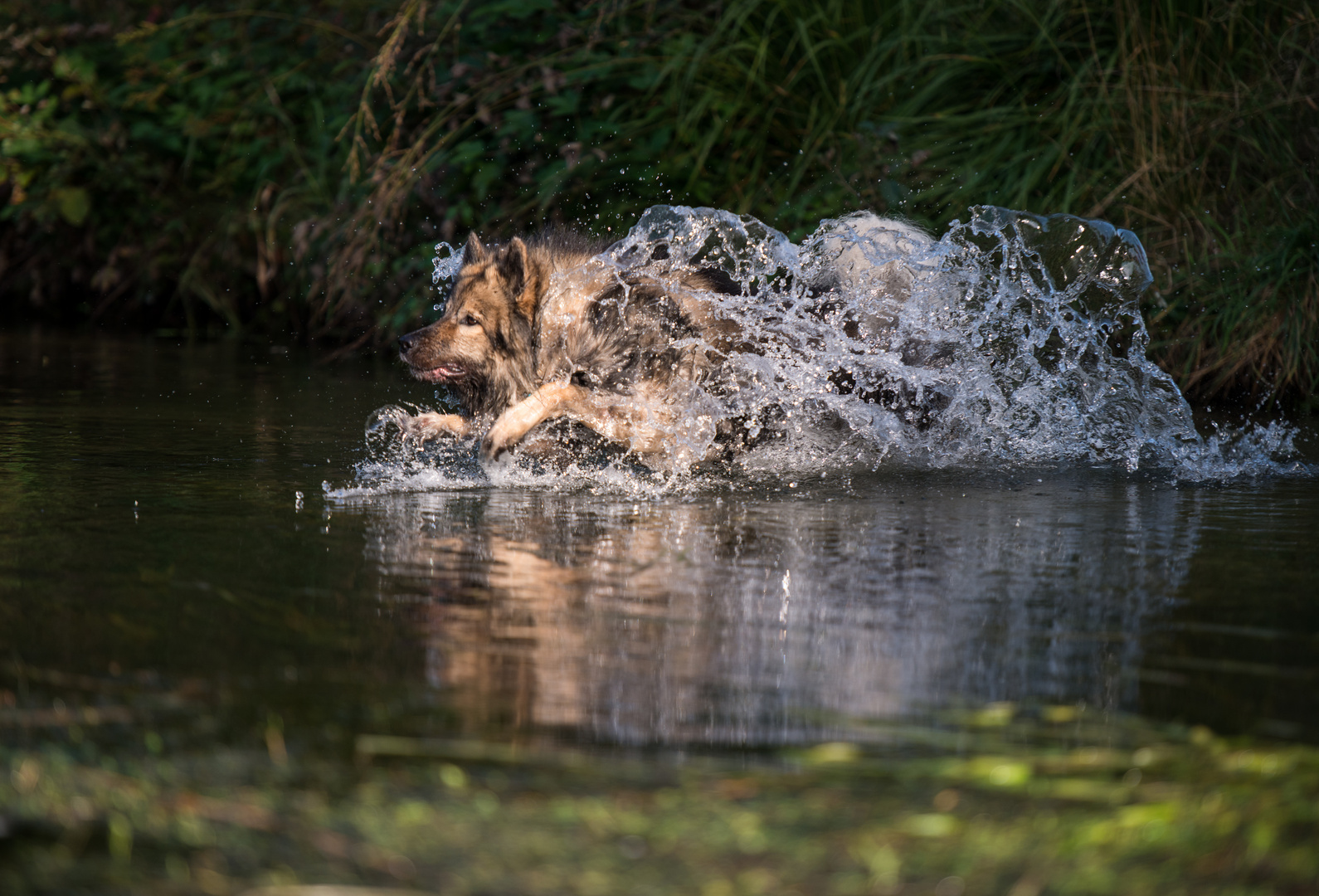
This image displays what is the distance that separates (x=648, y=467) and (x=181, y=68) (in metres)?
6.79

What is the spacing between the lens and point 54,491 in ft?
13.3

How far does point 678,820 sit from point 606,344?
3.42m

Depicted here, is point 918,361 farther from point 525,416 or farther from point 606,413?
point 525,416

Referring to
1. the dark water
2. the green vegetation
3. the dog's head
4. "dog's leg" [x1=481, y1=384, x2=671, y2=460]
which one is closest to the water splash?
"dog's leg" [x1=481, y1=384, x2=671, y2=460]

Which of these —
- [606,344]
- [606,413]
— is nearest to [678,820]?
[606,413]

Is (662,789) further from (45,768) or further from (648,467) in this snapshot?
(648,467)

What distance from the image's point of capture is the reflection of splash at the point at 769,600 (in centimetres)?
229

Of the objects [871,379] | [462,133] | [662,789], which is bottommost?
[662,789]

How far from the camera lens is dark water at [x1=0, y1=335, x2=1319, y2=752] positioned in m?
2.21

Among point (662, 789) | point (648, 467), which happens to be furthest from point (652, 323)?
point (662, 789)

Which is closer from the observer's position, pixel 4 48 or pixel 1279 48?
pixel 1279 48

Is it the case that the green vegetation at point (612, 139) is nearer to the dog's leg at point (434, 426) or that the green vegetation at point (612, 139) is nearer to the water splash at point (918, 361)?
the water splash at point (918, 361)

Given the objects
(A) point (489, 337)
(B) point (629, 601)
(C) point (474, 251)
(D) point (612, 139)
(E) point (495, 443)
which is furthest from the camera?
(D) point (612, 139)

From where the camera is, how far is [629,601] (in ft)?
9.57
